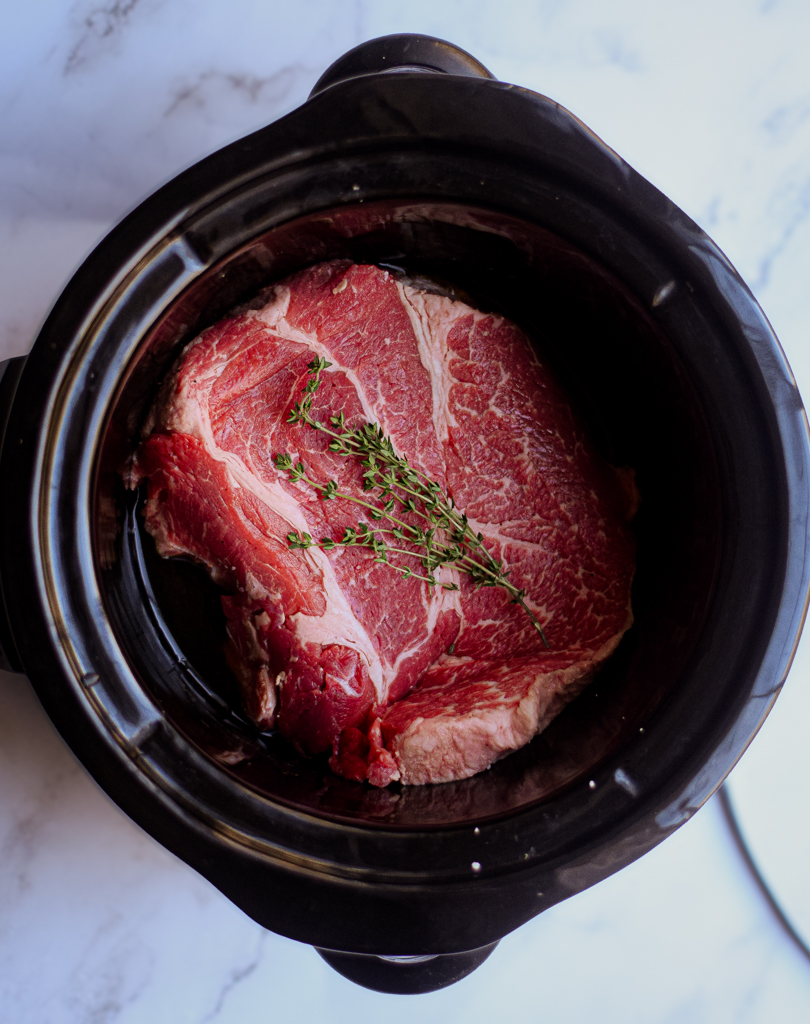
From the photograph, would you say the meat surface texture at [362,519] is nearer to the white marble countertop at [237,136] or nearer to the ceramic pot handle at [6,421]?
the ceramic pot handle at [6,421]

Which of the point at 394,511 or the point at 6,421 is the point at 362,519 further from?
the point at 6,421

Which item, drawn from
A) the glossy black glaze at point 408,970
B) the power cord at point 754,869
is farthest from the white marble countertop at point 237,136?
the glossy black glaze at point 408,970

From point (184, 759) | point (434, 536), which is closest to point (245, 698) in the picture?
point (184, 759)

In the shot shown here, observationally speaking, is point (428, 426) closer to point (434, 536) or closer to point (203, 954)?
point (434, 536)

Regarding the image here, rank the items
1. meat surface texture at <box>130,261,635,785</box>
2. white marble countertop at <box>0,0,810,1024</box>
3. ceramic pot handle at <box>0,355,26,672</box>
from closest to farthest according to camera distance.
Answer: ceramic pot handle at <box>0,355,26,672</box>, meat surface texture at <box>130,261,635,785</box>, white marble countertop at <box>0,0,810,1024</box>

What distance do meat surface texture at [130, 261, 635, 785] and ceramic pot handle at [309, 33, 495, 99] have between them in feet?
1.16

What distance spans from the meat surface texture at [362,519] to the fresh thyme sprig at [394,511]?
3cm

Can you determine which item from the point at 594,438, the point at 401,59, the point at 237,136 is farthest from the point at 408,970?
the point at 237,136

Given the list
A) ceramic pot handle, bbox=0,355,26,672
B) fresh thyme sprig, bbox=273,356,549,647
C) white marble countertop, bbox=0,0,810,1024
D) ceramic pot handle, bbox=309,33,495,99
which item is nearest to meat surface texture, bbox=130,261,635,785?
fresh thyme sprig, bbox=273,356,549,647

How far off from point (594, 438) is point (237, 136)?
3.63 feet

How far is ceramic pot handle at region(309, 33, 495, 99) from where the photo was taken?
1313mm

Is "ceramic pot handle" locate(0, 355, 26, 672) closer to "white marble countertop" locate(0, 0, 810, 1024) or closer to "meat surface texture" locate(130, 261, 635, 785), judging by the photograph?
"meat surface texture" locate(130, 261, 635, 785)

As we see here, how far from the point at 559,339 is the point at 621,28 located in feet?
2.64

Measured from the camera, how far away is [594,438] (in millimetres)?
1601
